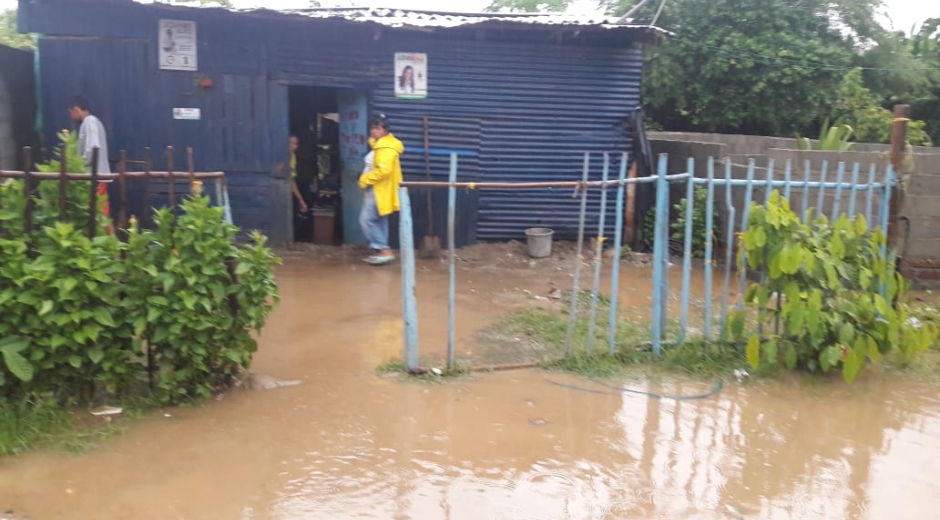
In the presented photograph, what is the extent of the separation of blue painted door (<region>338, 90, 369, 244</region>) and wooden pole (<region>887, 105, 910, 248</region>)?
5.93 meters

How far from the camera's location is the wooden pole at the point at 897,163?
5.85 meters

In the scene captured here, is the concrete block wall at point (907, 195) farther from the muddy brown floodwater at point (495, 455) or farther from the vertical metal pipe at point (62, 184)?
the vertical metal pipe at point (62, 184)

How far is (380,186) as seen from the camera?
888cm

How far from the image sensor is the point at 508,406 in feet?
15.9

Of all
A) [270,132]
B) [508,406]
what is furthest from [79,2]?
[508,406]

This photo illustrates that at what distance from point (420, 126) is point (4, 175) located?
236 inches

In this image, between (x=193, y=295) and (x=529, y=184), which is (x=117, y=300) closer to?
(x=193, y=295)

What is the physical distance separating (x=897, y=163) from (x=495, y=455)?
12.9 feet

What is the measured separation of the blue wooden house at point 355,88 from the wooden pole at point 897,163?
4.18 m

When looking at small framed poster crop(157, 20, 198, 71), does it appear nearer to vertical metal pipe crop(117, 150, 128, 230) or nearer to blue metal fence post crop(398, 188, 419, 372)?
vertical metal pipe crop(117, 150, 128, 230)

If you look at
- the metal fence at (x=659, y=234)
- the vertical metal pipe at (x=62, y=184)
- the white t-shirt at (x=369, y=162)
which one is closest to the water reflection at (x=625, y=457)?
the metal fence at (x=659, y=234)

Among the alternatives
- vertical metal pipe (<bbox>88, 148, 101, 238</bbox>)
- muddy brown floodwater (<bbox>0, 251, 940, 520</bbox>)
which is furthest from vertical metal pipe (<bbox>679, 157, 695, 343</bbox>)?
vertical metal pipe (<bbox>88, 148, 101, 238</bbox>)

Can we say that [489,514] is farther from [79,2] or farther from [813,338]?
[79,2]

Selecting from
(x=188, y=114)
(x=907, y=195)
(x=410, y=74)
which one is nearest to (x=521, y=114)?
(x=410, y=74)
